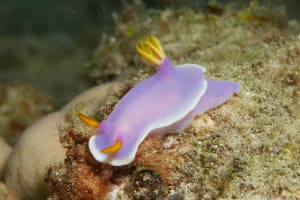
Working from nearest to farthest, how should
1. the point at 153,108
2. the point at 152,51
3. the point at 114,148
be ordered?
the point at 114,148 → the point at 153,108 → the point at 152,51

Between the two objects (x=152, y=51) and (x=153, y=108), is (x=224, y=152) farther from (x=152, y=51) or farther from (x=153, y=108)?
(x=152, y=51)

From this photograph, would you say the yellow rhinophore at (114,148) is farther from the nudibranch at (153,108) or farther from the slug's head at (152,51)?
the slug's head at (152,51)

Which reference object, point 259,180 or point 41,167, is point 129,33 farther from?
point 259,180

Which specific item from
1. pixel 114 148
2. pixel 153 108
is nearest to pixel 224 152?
pixel 153 108

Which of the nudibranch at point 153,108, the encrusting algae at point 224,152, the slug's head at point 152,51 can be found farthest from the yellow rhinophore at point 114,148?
the slug's head at point 152,51

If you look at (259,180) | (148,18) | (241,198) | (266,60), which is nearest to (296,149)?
(259,180)

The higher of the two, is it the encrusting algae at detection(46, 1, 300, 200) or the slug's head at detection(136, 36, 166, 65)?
the slug's head at detection(136, 36, 166, 65)

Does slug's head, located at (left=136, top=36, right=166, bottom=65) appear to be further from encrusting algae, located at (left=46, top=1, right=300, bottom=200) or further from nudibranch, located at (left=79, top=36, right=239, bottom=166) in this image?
encrusting algae, located at (left=46, top=1, right=300, bottom=200)

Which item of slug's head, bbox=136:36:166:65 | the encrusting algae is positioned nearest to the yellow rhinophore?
the encrusting algae
